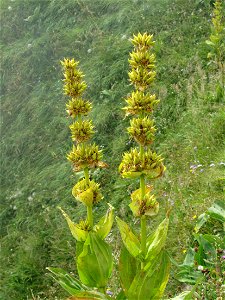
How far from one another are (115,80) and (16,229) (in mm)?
2709

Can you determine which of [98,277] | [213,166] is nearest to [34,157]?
[213,166]

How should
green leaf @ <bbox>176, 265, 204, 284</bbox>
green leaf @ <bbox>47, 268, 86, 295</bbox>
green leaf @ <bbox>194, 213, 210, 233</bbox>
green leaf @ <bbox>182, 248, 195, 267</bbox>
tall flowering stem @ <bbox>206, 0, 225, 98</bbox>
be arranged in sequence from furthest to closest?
tall flowering stem @ <bbox>206, 0, 225, 98</bbox> → green leaf @ <bbox>194, 213, 210, 233</bbox> → green leaf @ <bbox>182, 248, 195, 267</bbox> → green leaf @ <bbox>176, 265, 204, 284</bbox> → green leaf @ <bbox>47, 268, 86, 295</bbox>

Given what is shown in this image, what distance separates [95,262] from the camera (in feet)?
8.24

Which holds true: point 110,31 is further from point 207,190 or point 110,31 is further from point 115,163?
point 207,190

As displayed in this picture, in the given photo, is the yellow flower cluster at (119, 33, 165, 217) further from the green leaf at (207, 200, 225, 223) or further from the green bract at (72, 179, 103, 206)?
the green leaf at (207, 200, 225, 223)

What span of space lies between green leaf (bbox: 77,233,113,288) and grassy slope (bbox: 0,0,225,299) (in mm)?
910

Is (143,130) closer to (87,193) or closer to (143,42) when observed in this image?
(143,42)

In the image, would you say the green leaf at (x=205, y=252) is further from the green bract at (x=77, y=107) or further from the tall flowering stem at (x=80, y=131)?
the green bract at (x=77, y=107)

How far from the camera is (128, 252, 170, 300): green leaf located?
2.33 m

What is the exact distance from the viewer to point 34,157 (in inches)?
273

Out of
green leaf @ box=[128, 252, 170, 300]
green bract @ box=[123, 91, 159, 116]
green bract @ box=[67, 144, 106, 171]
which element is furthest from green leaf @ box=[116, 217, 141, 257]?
green bract @ box=[123, 91, 159, 116]

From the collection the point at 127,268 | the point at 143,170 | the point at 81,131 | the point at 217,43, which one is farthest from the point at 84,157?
the point at 217,43

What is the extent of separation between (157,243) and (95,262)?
0.40m

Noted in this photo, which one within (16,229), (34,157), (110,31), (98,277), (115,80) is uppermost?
(110,31)
